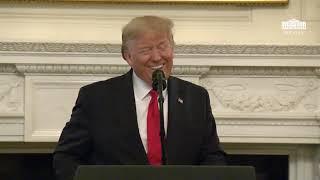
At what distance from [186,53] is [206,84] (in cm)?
22

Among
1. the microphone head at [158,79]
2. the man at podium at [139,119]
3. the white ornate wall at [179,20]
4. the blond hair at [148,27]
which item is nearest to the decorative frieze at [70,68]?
the white ornate wall at [179,20]

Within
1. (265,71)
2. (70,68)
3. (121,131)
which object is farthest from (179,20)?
(121,131)

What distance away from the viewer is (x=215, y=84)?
11.0 feet

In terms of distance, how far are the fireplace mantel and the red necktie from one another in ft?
4.13

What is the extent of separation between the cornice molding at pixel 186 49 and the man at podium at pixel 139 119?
3.62 ft

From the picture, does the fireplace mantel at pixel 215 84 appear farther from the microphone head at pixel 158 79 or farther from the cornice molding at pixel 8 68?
the microphone head at pixel 158 79

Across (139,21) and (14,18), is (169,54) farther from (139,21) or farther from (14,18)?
(14,18)

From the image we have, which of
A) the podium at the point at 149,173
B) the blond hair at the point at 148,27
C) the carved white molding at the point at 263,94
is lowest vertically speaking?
the carved white molding at the point at 263,94

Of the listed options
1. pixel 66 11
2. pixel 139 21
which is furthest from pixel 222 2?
pixel 139 21

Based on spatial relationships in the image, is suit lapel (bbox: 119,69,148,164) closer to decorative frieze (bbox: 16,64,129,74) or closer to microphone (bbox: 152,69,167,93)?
microphone (bbox: 152,69,167,93)

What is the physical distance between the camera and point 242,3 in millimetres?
3414

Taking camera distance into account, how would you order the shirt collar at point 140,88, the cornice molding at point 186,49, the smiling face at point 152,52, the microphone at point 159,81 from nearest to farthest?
the microphone at point 159,81 < the smiling face at point 152,52 < the shirt collar at point 140,88 < the cornice molding at point 186,49

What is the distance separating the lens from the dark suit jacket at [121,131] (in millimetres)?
2014

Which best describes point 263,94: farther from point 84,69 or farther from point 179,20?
point 84,69
